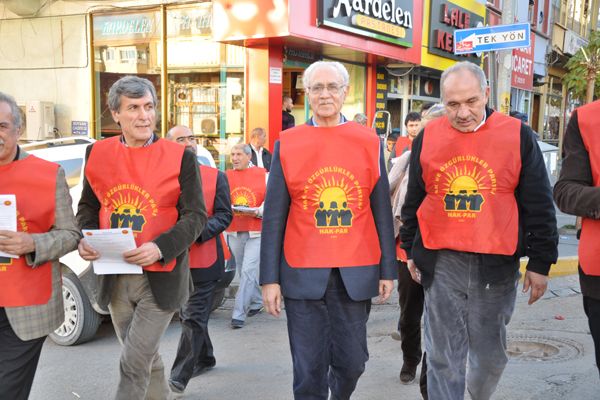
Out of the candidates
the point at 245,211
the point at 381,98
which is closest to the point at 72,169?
the point at 245,211

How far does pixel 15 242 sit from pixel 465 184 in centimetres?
223

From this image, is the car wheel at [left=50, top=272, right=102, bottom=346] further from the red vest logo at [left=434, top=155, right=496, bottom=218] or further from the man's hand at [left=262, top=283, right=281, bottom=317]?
the red vest logo at [left=434, top=155, right=496, bottom=218]

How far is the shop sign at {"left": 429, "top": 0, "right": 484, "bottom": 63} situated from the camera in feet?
54.1

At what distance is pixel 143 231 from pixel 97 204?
399 millimetres

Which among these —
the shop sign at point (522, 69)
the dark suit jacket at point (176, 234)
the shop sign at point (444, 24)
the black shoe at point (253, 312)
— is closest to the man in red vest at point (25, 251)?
the dark suit jacket at point (176, 234)

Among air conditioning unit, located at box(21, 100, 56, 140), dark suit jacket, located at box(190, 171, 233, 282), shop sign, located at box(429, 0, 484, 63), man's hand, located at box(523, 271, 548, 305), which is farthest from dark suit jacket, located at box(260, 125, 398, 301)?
shop sign, located at box(429, 0, 484, 63)

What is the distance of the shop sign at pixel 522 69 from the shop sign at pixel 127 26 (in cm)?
1319

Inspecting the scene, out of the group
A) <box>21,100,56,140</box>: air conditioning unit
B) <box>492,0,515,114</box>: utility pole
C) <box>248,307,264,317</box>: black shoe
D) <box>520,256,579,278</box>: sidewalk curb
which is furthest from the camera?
<box>21,100,56,140</box>: air conditioning unit

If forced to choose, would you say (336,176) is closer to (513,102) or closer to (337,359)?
(337,359)

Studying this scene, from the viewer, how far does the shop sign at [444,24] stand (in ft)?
54.1

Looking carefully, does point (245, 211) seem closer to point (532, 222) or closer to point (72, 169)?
point (72, 169)

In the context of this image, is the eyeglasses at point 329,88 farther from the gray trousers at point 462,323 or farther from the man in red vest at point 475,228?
the gray trousers at point 462,323

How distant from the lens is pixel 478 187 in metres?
3.39

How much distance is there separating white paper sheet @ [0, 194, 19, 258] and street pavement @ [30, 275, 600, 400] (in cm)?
217
